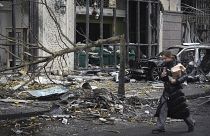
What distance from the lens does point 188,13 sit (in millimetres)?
30625

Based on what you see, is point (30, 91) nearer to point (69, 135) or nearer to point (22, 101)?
point (22, 101)

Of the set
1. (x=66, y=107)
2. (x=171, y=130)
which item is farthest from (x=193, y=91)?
(x=171, y=130)

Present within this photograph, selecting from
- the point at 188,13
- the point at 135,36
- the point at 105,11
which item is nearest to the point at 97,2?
the point at 105,11

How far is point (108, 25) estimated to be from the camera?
25859 millimetres

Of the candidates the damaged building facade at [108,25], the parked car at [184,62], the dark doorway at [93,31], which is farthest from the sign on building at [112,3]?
the parked car at [184,62]

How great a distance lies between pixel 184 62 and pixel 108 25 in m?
6.13

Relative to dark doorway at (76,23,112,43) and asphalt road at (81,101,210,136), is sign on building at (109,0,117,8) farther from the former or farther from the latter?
asphalt road at (81,101,210,136)

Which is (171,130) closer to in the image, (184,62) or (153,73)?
(153,73)

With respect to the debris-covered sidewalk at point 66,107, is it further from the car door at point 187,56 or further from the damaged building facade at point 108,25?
the damaged building facade at point 108,25

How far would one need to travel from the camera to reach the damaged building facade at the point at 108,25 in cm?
2117

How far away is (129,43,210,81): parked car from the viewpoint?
807 inches

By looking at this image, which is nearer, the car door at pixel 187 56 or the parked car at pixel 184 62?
the parked car at pixel 184 62

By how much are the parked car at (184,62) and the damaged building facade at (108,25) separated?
265 cm

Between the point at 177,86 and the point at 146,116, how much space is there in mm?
2244
